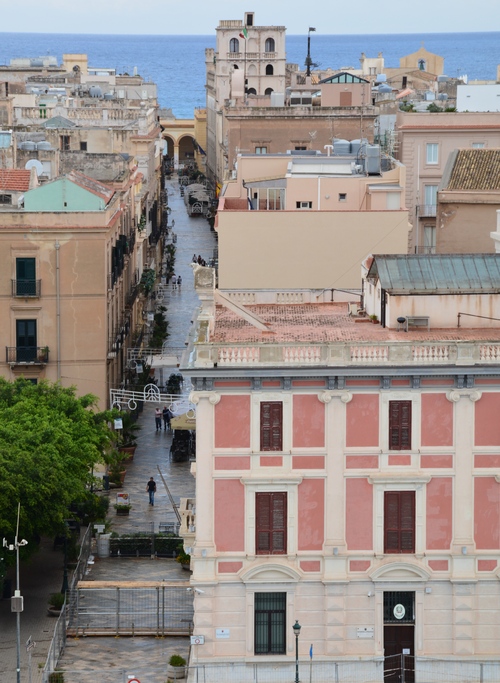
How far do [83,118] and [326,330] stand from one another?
66264mm

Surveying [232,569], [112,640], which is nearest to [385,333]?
[232,569]

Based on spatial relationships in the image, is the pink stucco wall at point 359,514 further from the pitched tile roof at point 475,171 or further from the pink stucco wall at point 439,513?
the pitched tile roof at point 475,171

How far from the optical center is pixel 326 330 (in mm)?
43500

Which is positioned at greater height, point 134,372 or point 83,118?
point 83,118

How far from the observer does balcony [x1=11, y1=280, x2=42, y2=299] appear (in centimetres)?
6069

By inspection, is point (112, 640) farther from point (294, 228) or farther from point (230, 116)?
point (230, 116)

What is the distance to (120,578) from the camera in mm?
48906

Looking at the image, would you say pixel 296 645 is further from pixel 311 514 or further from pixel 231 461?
pixel 231 461

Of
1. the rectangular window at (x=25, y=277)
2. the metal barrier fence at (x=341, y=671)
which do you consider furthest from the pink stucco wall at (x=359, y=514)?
the rectangular window at (x=25, y=277)

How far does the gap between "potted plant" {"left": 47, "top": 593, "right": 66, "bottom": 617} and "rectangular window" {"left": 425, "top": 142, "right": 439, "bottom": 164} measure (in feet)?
123

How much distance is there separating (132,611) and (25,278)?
18518 mm

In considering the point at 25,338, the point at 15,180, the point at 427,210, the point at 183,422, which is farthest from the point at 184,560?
the point at 427,210

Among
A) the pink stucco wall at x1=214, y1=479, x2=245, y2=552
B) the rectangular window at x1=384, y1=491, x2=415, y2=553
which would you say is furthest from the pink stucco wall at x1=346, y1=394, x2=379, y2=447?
the pink stucco wall at x1=214, y1=479, x2=245, y2=552

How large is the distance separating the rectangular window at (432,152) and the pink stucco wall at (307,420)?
40516 millimetres
